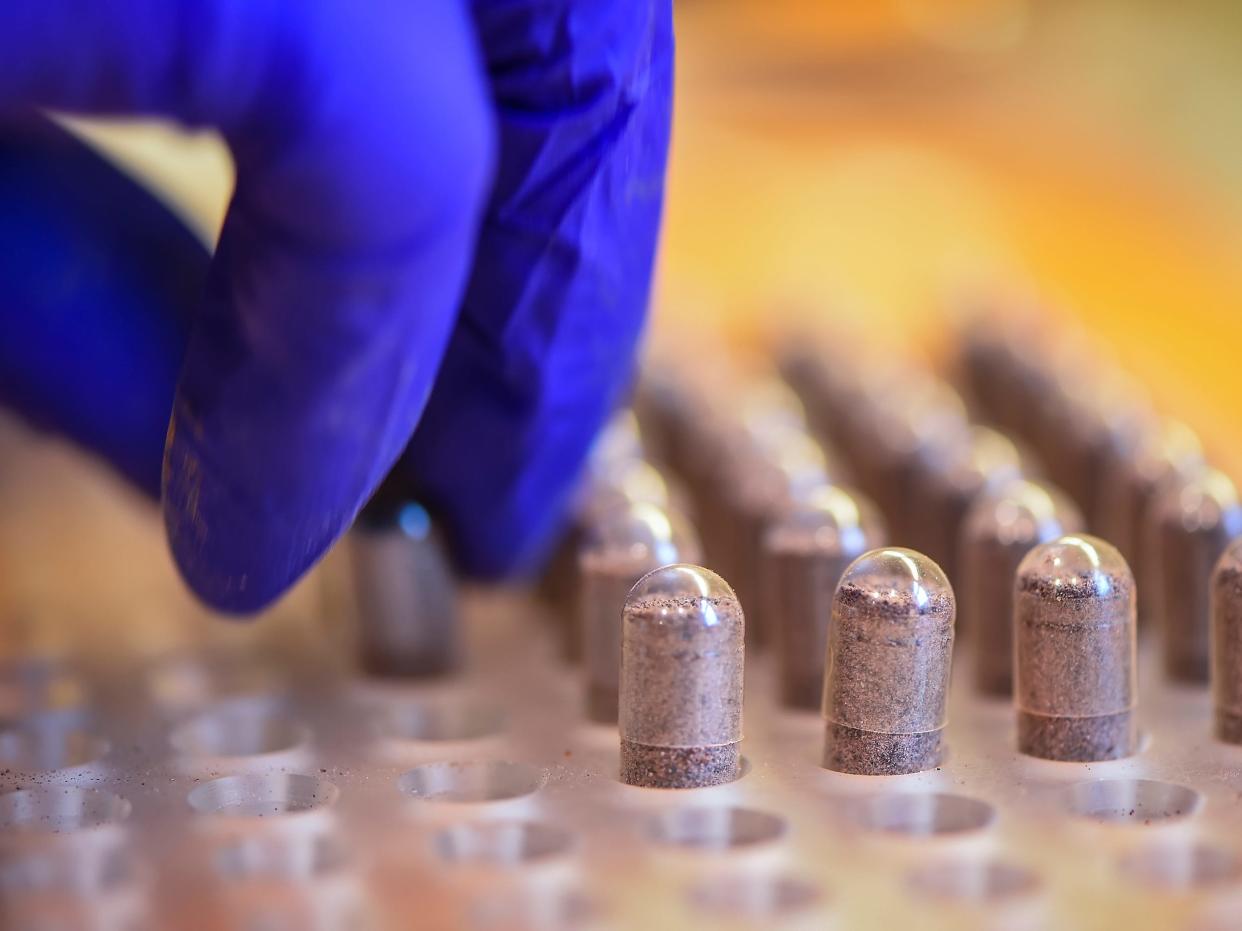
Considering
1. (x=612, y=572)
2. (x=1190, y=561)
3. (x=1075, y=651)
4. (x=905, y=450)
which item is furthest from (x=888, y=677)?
(x=905, y=450)

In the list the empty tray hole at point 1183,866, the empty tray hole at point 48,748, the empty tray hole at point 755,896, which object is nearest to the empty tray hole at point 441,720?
the empty tray hole at point 48,748

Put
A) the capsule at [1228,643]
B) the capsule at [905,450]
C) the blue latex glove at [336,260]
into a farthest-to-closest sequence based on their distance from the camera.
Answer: the capsule at [905,450]
the capsule at [1228,643]
the blue latex glove at [336,260]

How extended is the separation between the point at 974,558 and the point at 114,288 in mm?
647

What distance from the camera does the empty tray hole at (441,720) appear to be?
972 mm

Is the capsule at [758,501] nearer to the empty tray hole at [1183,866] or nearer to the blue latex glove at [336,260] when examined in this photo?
the blue latex glove at [336,260]

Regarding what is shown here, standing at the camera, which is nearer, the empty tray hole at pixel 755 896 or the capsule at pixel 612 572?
the empty tray hole at pixel 755 896

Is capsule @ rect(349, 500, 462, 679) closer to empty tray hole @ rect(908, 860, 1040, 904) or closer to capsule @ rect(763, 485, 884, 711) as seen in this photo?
capsule @ rect(763, 485, 884, 711)

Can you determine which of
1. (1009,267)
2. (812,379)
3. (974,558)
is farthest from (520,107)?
(1009,267)

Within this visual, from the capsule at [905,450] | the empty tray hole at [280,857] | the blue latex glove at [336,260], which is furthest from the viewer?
the capsule at [905,450]

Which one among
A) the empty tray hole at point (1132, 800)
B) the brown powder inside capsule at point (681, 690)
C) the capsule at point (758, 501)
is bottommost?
the empty tray hole at point (1132, 800)

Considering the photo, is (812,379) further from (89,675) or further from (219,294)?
(219,294)

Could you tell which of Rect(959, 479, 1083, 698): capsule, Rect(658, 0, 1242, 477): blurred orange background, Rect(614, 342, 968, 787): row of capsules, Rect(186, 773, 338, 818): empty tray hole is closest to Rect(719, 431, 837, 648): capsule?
Rect(614, 342, 968, 787): row of capsules

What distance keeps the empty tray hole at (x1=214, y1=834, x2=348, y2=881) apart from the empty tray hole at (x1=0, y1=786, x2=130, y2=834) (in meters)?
0.08

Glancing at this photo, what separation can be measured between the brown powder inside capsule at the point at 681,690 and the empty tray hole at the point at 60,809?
0.27 m
